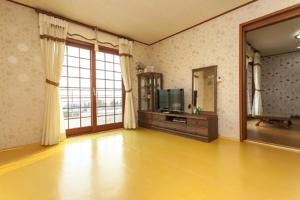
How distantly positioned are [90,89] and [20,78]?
147 centimetres

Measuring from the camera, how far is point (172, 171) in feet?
6.86

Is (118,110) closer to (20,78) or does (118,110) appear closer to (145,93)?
(145,93)

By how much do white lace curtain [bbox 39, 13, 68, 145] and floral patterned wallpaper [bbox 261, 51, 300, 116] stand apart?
7.82 m

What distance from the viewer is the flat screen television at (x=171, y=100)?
4121 millimetres

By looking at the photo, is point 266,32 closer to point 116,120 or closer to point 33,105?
point 116,120

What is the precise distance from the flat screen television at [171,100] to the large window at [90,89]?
1.24 meters

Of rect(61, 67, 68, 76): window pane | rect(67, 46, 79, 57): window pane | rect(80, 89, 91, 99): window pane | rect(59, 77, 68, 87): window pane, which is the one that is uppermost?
rect(67, 46, 79, 57): window pane

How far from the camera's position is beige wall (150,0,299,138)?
318 centimetres

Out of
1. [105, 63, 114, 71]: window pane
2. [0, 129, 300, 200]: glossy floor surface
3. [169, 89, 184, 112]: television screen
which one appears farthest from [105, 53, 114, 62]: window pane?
[0, 129, 300, 200]: glossy floor surface

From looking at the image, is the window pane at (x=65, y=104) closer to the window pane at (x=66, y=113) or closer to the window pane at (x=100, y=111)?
the window pane at (x=66, y=113)

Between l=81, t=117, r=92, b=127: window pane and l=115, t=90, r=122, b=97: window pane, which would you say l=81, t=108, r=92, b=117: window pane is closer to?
l=81, t=117, r=92, b=127: window pane

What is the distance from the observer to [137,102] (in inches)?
202

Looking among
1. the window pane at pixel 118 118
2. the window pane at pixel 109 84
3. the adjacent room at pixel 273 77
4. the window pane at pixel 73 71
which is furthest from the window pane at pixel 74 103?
the adjacent room at pixel 273 77

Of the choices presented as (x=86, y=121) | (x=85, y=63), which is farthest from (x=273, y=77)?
(x=86, y=121)
